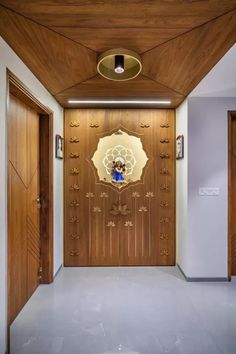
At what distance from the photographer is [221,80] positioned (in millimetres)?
2609

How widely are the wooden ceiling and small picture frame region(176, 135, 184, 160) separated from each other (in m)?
0.95

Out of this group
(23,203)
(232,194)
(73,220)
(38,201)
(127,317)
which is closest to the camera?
(127,317)

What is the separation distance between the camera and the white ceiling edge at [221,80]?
213cm

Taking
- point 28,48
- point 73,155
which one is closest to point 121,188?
point 73,155

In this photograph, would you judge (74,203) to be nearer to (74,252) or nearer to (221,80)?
(74,252)

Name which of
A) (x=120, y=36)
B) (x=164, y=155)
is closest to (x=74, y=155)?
(x=164, y=155)

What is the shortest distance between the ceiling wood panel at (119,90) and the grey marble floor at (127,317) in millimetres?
2394

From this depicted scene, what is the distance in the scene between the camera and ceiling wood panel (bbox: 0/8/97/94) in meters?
1.64

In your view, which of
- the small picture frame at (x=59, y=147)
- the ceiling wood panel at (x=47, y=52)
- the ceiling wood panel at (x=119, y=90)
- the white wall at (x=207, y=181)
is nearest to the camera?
the ceiling wood panel at (x=47, y=52)

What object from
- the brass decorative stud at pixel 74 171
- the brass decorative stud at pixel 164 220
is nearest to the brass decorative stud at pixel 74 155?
the brass decorative stud at pixel 74 171

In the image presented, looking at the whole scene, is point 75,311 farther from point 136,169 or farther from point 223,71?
point 223,71

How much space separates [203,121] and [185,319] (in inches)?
91.4

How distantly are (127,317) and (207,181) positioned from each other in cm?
189

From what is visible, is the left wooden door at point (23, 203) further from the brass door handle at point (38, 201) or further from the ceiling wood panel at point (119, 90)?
the ceiling wood panel at point (119, 90)
